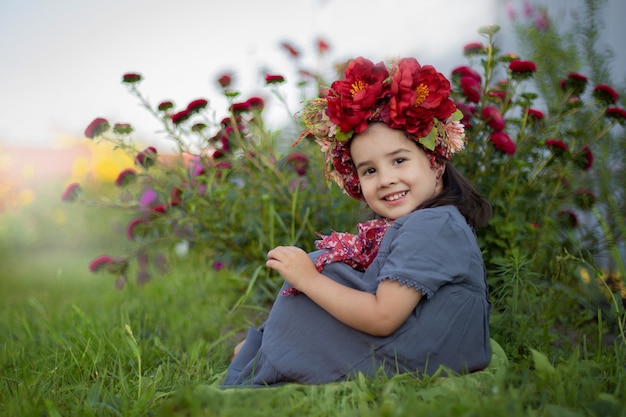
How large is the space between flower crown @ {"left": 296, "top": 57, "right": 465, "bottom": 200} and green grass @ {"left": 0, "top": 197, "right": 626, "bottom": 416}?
0.72 meters

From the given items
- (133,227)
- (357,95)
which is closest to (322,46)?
(133,227)

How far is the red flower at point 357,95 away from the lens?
1.80 meters

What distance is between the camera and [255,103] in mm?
2691

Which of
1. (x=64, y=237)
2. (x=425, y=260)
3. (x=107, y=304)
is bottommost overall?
(x=64, y=237)

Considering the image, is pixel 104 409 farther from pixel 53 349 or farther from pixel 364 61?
pixel 364 61

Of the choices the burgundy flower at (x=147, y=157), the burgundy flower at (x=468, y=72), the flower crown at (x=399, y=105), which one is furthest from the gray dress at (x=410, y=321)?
the burgundy flower at (x=147, y=157)

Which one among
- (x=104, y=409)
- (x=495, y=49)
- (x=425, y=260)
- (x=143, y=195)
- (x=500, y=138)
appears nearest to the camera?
(x=425, y=260)

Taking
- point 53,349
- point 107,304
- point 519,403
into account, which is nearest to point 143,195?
point 107,304

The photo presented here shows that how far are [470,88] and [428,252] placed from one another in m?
1.04

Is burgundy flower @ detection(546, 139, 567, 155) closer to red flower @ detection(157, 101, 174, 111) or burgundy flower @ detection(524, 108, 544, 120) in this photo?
burgundy flower @ detection(524, 108, 544, 120)

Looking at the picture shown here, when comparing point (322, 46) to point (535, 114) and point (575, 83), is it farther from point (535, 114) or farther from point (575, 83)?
point (575, 83)

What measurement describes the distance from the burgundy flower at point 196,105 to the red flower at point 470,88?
109cm

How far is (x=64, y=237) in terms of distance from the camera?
7.18 metres

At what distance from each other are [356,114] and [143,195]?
11.2 feet
